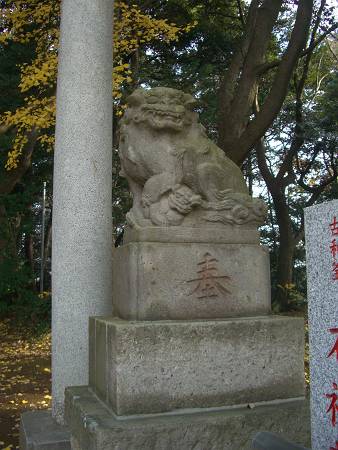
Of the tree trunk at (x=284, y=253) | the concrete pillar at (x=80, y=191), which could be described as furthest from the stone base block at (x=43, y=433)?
the tree trunk at (x=284, y=253)

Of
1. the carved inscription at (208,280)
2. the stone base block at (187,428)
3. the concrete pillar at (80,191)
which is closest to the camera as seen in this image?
the stone base block at (187,428)

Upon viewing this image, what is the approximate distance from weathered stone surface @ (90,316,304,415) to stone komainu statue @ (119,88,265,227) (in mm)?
713

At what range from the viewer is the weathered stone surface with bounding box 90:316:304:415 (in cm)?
294

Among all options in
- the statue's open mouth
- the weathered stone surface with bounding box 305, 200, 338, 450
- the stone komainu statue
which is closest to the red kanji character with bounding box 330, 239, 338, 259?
the weathered stone surface with bounding box 305, 200, 338, 450

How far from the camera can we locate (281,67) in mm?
8305

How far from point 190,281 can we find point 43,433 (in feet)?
5.66

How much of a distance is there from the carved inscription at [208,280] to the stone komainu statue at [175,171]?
0.27 metres

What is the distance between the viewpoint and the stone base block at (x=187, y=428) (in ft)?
9.04

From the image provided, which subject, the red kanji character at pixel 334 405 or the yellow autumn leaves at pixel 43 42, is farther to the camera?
the yellow autumn leaves at pixel 43 42

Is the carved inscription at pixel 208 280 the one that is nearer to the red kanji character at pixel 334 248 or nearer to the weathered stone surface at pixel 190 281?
the weathered stone surface at pixel 190 281

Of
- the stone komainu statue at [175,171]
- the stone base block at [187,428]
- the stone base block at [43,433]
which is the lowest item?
the stone base block at [43,433]

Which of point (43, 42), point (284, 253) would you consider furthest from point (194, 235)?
point (284, 253)

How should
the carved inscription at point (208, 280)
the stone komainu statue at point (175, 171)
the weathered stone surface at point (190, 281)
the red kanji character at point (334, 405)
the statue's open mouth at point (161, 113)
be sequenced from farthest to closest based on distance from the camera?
the statue's open mouth at point (161, 113), the stone komainu statue at point (175, 171), the carved inscription at point (208, 280), the weathered stone surface at point (190, 281), the red kanji character at point (334, 405)

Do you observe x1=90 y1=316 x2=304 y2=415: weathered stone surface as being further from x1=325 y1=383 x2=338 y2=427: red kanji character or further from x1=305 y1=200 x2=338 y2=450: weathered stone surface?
x1=325 y1=383 x2=338 y2=427: red kanji character
